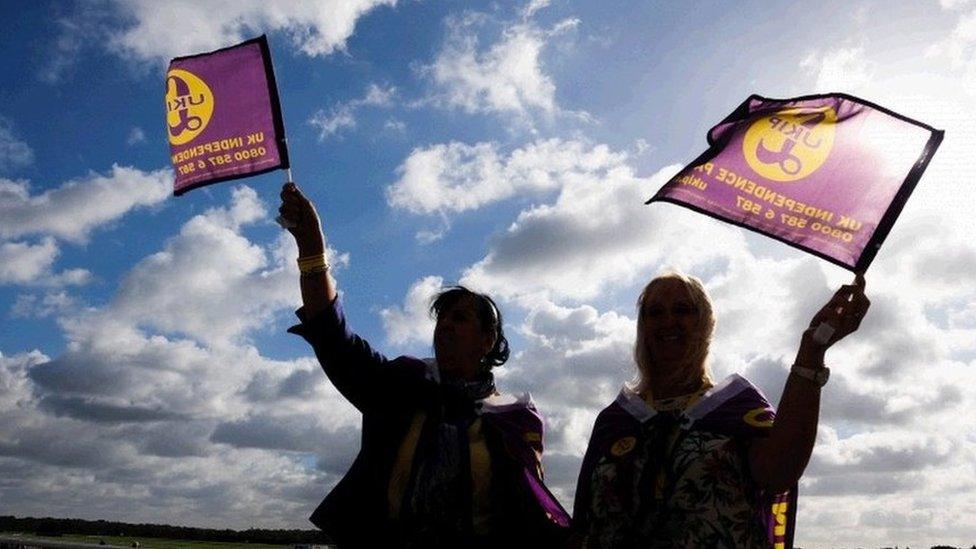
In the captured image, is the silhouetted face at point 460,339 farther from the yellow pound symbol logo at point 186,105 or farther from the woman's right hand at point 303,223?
the yellow pound symbol logo at point 186,105

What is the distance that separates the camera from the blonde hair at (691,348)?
173 inches

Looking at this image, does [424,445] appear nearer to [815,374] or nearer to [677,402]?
[677,402]

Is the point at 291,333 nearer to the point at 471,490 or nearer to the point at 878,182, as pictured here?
the point at 471,490

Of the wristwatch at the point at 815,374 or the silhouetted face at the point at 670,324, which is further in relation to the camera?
the silhouetted face at the point at 670,324

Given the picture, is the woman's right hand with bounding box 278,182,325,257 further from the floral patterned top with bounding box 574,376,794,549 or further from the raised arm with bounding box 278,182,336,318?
the floral patterned top with bounding box 574,376,794,549

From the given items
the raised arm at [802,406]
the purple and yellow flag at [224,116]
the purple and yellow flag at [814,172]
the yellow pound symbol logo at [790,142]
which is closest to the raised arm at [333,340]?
the purple and yellow flag at [224,116]

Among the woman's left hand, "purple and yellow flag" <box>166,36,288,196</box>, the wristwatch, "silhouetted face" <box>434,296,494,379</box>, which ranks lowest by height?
the wristwatch

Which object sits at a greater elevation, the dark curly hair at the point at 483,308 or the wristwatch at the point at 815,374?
the dark curly hair at the point at 483,308

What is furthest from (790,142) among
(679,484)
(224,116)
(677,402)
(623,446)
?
→ (224,116)

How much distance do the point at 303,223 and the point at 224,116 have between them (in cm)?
182

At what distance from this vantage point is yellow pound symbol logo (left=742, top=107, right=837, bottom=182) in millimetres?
4809

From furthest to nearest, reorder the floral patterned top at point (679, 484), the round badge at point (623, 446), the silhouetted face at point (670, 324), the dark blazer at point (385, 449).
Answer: the dark blazer at point (385, 449)
the silhouetted face at point (670, 324)
the round badge at point (623, 446)
the floral patterned top at point (679, 484)

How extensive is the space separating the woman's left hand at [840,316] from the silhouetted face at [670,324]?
0.86 m

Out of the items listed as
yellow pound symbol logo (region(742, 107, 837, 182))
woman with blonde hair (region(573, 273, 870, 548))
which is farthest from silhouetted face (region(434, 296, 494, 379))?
yellow pound symbol logo (region(742, 107, 837, 182))
